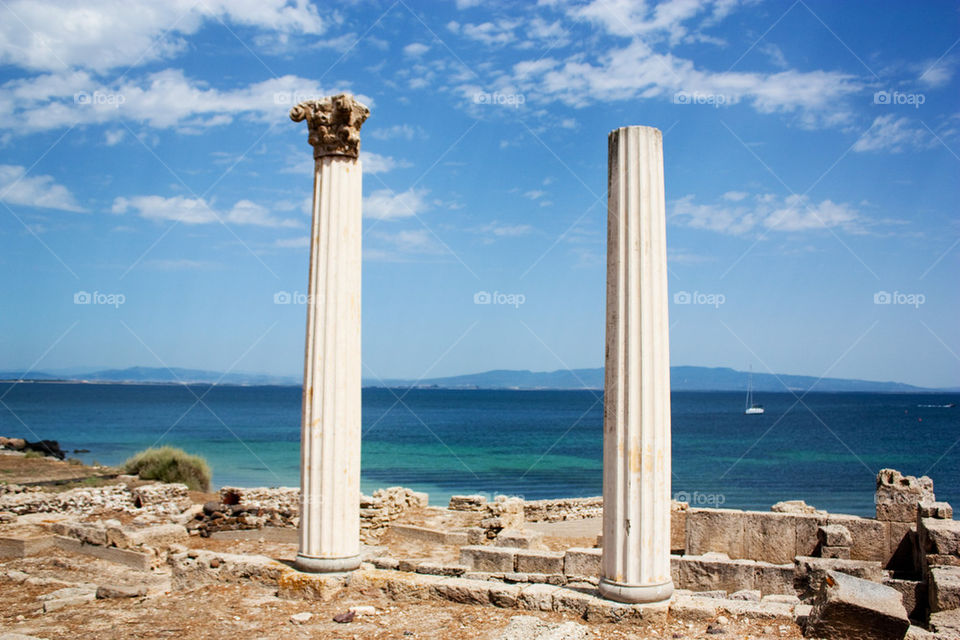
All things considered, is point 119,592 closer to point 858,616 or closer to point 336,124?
point 336,124

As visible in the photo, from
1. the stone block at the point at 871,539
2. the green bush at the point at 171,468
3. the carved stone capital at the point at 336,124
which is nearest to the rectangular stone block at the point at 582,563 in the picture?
the stone block at the point at 871,539

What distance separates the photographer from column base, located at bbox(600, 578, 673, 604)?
6410mm

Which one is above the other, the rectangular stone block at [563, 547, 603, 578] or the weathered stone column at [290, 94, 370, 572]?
the weathered stone column at [290, 94, 370, 572]

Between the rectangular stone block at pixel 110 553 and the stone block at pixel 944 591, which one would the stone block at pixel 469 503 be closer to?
the rectangular stone block at pixel 110 553

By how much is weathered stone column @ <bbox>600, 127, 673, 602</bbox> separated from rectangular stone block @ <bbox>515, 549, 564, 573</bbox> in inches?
141

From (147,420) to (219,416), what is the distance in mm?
14450

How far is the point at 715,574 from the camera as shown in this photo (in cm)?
948

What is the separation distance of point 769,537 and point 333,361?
6965mm

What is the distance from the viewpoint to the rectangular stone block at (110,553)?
11.4m

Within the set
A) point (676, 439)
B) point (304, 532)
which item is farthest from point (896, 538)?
point (676, 439)

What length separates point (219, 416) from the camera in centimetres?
10206

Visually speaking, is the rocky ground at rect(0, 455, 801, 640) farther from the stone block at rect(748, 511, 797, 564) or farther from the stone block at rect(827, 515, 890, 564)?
the stone block at rect(827, 515, 890, 564)

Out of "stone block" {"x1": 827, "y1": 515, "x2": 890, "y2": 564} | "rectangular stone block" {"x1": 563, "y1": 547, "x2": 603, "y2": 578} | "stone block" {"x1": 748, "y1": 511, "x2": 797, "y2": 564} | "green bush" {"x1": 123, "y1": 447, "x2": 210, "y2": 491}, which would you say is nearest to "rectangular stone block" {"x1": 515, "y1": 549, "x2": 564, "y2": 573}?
"rectangular stone block" {"x1": 563, "y1": 547, "x2": 603, "y2": 578}

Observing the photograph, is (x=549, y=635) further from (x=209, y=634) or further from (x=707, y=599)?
(x=209, y=634)
